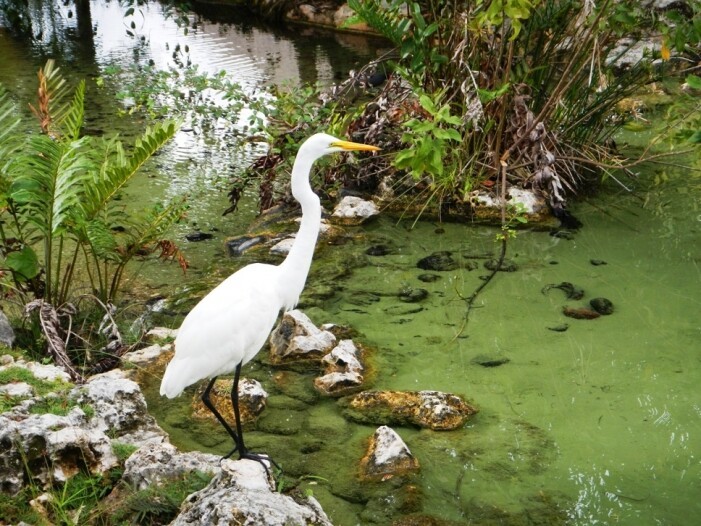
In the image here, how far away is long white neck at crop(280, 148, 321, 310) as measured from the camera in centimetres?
327

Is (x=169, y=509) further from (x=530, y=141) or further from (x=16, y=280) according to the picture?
(x=530, y=141)

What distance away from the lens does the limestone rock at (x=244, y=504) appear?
2.46 m

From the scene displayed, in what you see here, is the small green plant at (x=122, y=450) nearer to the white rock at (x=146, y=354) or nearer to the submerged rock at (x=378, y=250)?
the white rock at (x=146, y=354)

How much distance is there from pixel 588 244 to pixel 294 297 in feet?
10.1

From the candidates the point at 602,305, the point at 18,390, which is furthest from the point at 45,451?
the point at 602,305

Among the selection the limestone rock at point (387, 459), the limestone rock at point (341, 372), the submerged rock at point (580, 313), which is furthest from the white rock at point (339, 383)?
the submerged rock at point (580, 313)

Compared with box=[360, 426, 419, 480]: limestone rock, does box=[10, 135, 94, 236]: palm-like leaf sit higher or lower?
higher

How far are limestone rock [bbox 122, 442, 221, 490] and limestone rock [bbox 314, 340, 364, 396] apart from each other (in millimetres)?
1050

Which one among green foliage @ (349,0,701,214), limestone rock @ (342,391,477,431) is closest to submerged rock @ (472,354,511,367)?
limestone rock @ (342,391,477,431)

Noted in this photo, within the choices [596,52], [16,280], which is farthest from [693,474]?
[16,280]

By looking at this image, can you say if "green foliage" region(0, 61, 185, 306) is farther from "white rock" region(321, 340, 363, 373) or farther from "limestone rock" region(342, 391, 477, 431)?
"limestone rock" region(342, 391, 477, 431)

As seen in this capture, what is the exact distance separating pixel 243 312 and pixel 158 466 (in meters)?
0.68

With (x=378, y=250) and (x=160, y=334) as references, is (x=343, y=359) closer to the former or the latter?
(x=160, y=334)

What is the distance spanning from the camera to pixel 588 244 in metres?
5.74
